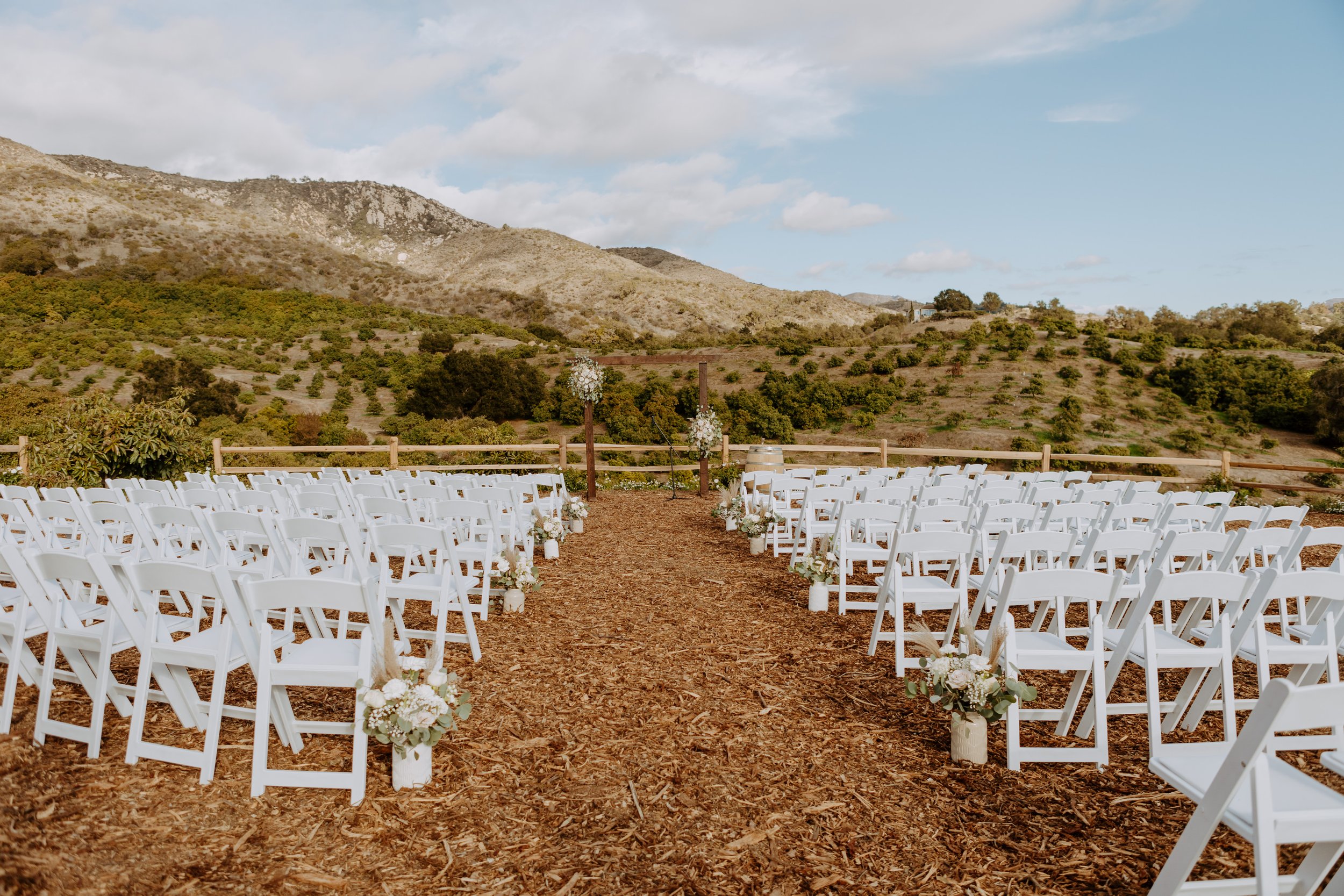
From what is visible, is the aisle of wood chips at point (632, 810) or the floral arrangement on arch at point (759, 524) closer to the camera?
the aisle of wood chips at point (632, 810)

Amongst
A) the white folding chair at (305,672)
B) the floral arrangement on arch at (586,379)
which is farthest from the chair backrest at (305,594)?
the floral arrangement on arch at (586,379)

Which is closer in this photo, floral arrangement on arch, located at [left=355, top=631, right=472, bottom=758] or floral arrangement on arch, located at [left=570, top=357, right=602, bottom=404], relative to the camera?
floral arrangement on arch, located at [left=355, top=631, right=472, bottom=758]

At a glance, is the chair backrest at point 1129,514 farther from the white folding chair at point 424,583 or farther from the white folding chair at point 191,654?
the white folding chair at point 191,654

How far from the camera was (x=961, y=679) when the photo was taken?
3.07 m

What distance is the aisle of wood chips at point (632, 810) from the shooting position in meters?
2.43

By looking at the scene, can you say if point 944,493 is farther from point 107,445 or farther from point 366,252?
point 366,252

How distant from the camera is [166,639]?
11.2 ft

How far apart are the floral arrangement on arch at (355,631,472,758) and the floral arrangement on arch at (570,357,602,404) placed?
1005cm

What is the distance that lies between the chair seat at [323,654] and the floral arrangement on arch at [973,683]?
7.61 ft

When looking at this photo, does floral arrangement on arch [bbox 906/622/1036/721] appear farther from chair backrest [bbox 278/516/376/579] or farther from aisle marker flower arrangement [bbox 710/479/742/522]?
aisle marker flower arrangement [bbox 710/479/742/522]

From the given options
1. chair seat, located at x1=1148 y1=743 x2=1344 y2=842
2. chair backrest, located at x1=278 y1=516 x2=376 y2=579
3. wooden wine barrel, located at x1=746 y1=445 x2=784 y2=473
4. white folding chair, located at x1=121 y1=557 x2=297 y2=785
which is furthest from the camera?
wooden wine barrel, located at x1=746 y1=445 x2=784 y2=473

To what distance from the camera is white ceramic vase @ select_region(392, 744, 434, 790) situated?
2969 mm

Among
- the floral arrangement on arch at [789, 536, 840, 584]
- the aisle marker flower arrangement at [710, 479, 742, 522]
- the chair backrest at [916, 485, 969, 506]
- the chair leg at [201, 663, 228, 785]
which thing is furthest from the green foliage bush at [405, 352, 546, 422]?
the chair leg at [201, 663, 228, 785]

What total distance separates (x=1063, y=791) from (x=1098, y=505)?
3916 mm
